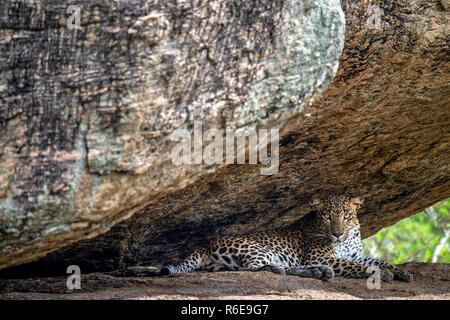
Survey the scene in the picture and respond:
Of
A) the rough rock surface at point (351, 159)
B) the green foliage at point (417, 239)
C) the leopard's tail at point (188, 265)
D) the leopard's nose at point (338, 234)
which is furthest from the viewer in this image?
→ the green foliage at point (417, 239)

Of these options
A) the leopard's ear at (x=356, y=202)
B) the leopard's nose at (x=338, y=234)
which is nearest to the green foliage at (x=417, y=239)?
the leopard's ear at (x=356, y=202)

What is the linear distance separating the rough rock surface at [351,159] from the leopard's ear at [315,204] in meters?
0.16

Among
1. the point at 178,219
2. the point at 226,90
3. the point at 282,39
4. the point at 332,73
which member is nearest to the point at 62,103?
the point at 226,90

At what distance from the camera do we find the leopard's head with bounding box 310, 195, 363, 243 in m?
8.41

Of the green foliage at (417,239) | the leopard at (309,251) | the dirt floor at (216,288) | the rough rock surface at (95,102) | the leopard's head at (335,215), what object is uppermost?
the rough rock surface at (95,102)

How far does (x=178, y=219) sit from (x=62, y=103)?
11.1ft

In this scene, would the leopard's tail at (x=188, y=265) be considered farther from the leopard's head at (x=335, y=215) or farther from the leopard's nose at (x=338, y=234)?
the leopard's nose at (x=338, y=234)

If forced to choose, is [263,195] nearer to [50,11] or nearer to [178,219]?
[178,219]

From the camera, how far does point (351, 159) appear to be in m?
8.02

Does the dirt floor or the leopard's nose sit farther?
the leopard's nose

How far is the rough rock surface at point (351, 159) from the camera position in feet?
21.4

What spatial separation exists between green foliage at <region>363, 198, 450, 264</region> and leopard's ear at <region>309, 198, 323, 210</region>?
682 cm

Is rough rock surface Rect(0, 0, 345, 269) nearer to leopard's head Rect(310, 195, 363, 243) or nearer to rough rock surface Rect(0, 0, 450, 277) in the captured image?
rough rock surface Rect(0, 0, 450, 277)

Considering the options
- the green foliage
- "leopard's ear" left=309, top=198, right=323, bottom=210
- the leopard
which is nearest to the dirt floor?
the leopard
